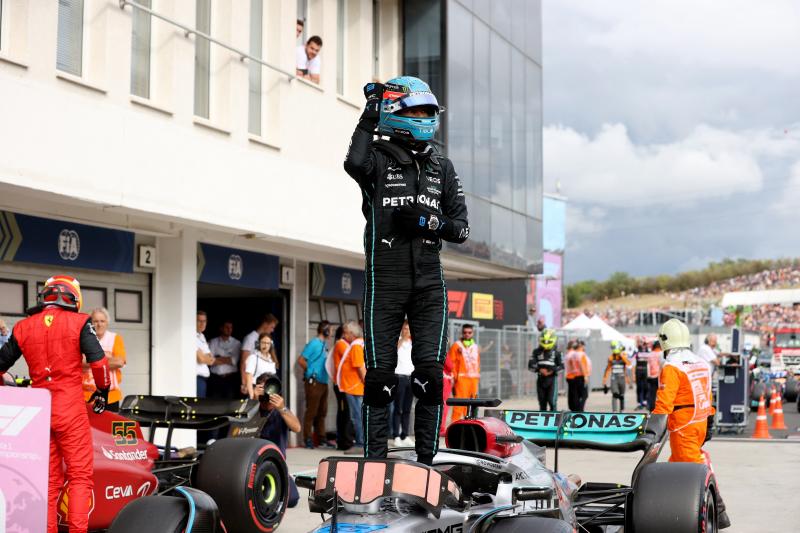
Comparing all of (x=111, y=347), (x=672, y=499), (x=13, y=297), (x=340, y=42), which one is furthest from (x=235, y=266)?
(x=672, y=499)

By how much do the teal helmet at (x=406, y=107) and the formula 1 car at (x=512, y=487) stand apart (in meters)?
1.53

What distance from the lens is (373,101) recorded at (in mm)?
5145

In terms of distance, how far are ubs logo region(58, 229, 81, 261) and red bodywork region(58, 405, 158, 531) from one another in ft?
16.4

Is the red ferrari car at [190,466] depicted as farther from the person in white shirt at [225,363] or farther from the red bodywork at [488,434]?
the person in white shirt at [225,363]

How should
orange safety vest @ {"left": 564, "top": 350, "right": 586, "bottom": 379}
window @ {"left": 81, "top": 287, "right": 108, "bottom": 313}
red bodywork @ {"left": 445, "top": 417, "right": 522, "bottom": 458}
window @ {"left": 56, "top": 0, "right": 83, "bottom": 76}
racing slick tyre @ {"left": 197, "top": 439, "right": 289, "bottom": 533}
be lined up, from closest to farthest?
red bodywork @ {"left": 445, "top": 417, "right": 522, "bottom": 458}, racing slick tyre @ {"left": 197, "top": 439, "right": 289, "bottom": 533}, window @ {"left": 56, "top": 0, "right": 83, "bottom": 76}, window @ {"left": 81, "top": 287, "right": 108, "bottom": 313}, orange safety vest @ {"left": 564, "top": 350, "right": 586, "bottom": 379}

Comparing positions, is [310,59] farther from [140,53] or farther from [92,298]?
[92,298]

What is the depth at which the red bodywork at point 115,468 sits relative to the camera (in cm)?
688

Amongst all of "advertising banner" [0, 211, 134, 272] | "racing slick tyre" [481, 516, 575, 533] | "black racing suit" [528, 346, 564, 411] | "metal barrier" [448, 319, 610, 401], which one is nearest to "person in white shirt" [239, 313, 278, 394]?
"advertising banner" [0, 211, 134, 272]

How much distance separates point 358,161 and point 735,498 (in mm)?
7059

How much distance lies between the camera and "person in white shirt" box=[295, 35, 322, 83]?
15.8 metres

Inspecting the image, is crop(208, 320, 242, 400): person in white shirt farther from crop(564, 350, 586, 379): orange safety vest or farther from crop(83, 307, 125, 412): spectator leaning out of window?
crop(564, 350, 586, 379): orange safety vest

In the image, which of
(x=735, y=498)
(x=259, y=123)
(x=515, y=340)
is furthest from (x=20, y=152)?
(x=515, y=340)

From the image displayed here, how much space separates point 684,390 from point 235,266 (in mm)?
8056

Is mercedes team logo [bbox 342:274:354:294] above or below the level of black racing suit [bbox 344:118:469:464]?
above
